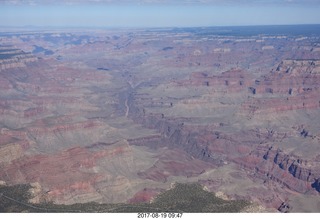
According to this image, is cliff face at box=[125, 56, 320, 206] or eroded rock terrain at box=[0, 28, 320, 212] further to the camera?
cliff face at box=[125, 56, 320, 206]

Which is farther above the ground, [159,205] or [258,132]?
[159,205]

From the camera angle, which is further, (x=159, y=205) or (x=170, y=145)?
(x=170, y=145)

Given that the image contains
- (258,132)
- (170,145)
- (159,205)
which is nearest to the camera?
(159,205)

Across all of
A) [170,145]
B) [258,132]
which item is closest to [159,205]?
[170,145]

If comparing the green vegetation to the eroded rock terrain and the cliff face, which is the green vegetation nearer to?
the eroded rock terrain

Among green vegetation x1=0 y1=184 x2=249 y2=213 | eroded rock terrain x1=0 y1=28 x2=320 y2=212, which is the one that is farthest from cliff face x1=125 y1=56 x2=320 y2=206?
green vegetation x1=0 y1=184 x2=249 y2=213

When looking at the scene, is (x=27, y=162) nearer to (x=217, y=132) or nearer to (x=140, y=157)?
(x=140, y=157)

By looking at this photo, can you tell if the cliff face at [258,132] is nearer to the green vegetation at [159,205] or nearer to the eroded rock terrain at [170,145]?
the eroded rock terrain at [170,145]

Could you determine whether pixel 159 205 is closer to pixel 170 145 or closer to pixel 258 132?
pixel 170 145
